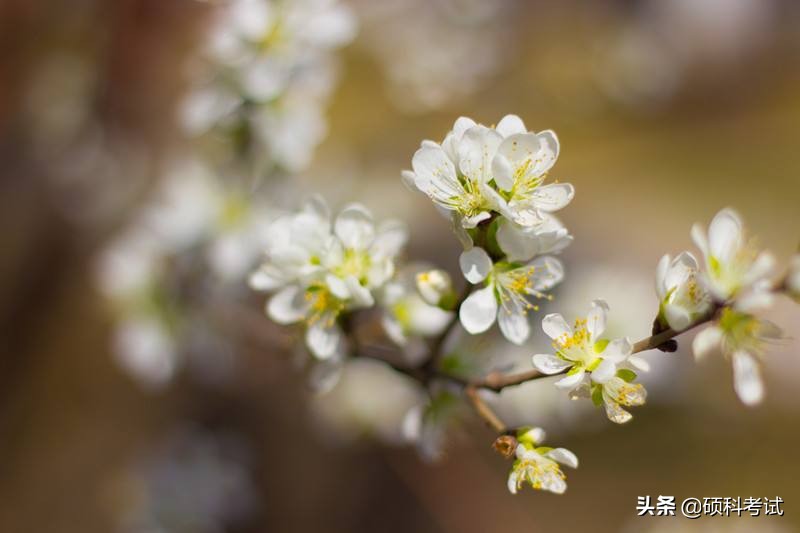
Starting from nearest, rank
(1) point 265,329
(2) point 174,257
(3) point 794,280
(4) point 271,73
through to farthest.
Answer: (3) point 794,280, (4) point 271,73, (2) point 174,257, (1) point 265,329

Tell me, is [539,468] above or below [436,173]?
below

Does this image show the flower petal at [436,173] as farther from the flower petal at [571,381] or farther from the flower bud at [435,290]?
the flower petal at [571,381]

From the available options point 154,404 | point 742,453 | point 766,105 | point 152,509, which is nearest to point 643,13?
point 766,105

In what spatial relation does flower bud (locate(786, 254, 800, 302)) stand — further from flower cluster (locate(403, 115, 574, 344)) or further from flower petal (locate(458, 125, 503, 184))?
flower petal (locate(458, 125, 503, 184))

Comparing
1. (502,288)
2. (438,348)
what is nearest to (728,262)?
(502,288)

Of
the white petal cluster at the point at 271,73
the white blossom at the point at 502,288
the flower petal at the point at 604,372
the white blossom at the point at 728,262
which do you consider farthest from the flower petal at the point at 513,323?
the white petal cluster at the point at 271,73

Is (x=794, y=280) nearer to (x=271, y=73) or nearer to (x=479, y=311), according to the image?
(x=479, y=311)

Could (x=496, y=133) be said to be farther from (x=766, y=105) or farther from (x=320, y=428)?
(x=766, y=105)
